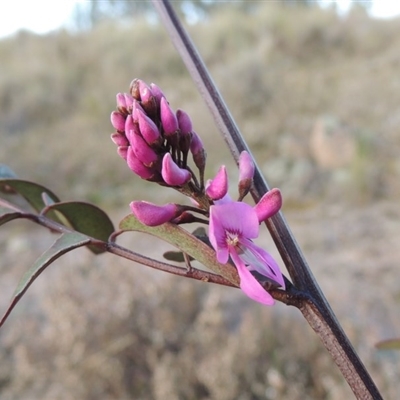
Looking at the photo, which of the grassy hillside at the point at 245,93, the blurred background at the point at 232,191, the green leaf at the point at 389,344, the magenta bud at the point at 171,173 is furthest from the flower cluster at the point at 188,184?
the grassy hillside at the point at 245,93

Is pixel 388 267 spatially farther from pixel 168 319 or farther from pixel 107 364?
pixel 107 364

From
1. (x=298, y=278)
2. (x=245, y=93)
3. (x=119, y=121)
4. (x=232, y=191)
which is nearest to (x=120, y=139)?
(x=119, y=121)

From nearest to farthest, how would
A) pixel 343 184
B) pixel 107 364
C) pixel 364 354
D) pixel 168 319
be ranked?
1. pixel 364 354
2. pixel 107 364
3. pixel 168 319
4. pixel 343 184

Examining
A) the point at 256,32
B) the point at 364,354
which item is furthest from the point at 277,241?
the point at 256,32

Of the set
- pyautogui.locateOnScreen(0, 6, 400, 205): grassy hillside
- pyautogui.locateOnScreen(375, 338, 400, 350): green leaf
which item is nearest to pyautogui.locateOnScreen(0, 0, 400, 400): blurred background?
pyautogui.locateOnScreen(0, 6, 400, 205): grassy hillside

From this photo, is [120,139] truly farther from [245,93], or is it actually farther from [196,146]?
[245,93]

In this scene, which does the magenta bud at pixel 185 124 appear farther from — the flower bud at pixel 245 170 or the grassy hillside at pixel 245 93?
the grassy hillside at pixel 245 93
